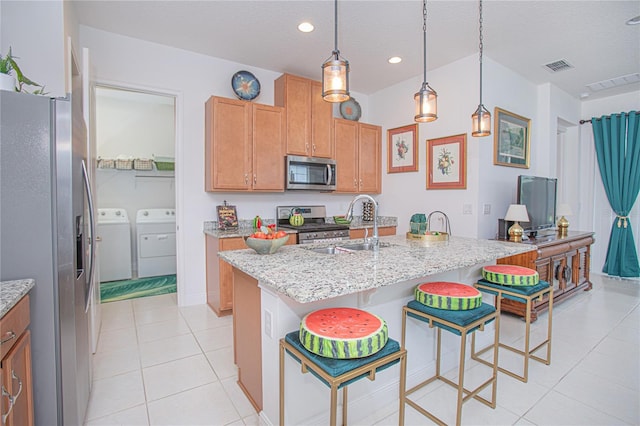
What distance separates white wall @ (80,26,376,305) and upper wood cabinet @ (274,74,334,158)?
428 millimetres

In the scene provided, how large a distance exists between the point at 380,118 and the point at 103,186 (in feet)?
14.1

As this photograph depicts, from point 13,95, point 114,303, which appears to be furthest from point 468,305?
point 114,303

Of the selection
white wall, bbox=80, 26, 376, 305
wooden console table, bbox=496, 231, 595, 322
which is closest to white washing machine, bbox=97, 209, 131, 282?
white wall, bbox=80, 26, 376, 305

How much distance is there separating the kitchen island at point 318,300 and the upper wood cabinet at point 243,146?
1629 mm

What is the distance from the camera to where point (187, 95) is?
3.51 m

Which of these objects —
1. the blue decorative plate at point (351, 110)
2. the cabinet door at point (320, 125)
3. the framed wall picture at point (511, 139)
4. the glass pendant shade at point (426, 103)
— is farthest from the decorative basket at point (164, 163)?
the framed wall picture at point (511, 139)

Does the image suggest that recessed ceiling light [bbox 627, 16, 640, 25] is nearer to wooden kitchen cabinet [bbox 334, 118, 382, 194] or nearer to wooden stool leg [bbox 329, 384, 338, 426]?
wooden kitchen cabinet [bbox 334, 118, 382, 194]

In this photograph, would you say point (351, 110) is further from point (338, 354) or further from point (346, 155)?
point (338, 354)

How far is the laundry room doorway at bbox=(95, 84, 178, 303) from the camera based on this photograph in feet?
14.7

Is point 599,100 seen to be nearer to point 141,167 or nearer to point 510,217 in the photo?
point 510,217

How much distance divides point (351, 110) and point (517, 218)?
2.56 m

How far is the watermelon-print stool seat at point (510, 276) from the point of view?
208cm

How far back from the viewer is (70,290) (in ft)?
4.53

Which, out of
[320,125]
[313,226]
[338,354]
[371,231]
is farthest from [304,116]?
[338,354]
